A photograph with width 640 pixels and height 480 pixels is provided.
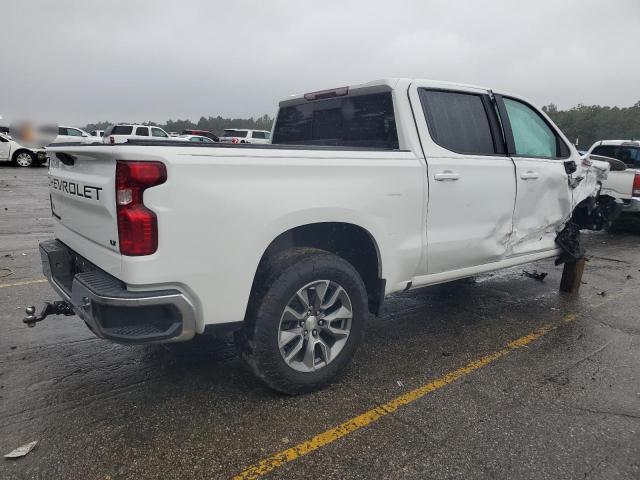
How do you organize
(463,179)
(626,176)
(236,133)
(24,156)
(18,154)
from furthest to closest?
(236,133)
(24,156)
(18,154)
(626,176)
(463,179)

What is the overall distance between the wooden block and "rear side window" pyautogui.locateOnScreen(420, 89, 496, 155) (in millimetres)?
2151

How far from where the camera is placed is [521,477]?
237 centimetres

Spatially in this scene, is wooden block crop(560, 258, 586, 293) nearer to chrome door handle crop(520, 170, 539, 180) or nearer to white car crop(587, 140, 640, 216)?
chrome door handle crop(520, 170, 539, 180)

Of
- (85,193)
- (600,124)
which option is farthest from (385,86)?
(600,124)

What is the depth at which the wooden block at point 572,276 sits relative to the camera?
5.40 meters

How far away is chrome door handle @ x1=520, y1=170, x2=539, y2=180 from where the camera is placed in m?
4.23

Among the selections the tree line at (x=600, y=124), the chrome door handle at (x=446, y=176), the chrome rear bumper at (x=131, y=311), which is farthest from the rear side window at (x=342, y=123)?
the tree line at (x=600, y=124)

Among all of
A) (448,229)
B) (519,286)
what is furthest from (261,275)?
(519,286)

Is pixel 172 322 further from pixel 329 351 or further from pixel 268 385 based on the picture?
pixel 329 351

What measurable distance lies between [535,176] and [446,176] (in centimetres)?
127

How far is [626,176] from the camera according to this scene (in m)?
9.20

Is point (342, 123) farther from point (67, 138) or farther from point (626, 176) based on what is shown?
point (626, 176)

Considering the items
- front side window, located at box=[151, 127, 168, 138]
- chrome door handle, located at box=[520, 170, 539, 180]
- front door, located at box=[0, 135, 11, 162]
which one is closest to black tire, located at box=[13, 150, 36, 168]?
front door, located at box=[0, 135, 11, 162]

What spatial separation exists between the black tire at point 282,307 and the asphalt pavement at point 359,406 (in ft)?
0.49
